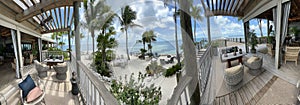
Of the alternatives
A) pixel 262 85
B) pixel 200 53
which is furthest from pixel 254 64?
pixel 200 53

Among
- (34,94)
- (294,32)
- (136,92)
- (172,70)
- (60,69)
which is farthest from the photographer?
(60,69)

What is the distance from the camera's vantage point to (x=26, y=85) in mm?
1001

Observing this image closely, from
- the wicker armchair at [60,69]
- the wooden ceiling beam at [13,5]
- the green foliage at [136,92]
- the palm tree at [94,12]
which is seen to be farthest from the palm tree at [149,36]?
the wicker armchair at [60,69]

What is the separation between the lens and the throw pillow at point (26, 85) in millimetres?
968

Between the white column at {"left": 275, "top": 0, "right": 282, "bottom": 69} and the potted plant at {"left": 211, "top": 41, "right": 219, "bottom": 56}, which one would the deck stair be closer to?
the potted plant at {"left": 211, "top": 41, "right": 219, "bottom": 56}

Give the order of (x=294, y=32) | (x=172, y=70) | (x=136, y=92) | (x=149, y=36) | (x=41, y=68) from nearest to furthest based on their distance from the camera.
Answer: (x=294, y=32), (x=172, y=70), (x=149, y=36), (x=136, y=92), (x=41, y=68)

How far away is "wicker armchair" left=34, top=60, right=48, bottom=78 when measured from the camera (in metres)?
1.14

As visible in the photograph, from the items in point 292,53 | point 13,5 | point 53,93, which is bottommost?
point 53,93

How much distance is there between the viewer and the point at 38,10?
3.40 ft

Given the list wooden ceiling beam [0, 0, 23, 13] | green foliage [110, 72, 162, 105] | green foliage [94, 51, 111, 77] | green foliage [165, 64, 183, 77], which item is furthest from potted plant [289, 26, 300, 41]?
wooden ceiling beam [0, 0, 23, 13]

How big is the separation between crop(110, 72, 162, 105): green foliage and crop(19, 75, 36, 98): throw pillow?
0.59 metres

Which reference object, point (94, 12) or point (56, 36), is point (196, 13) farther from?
point (56, 36)

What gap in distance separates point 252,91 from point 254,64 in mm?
80

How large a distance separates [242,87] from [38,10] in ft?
4.29
